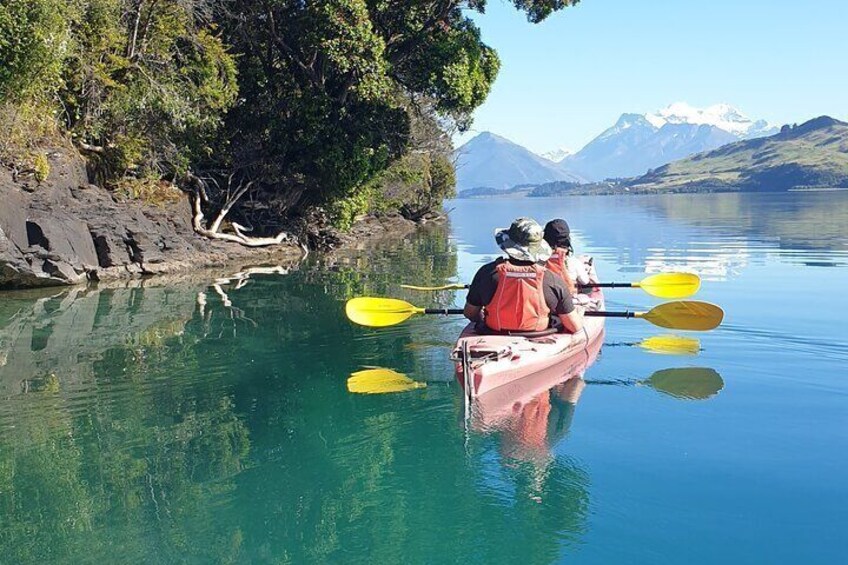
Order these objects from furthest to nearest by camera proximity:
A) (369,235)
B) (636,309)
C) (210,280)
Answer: (369,235) < (210,280) < (636,309)

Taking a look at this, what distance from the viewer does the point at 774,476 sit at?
18.9ft

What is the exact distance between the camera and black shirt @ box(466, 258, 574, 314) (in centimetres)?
813

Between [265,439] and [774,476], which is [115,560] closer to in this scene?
[265,439]

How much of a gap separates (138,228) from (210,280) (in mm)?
2605

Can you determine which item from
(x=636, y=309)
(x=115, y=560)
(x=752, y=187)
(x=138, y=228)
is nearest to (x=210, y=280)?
(x=138, y=228)

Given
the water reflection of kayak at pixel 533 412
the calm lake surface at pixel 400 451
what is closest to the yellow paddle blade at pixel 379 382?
the calm lake surface at pixel 400 451

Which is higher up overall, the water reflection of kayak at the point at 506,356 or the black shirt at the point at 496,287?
the black shirt at the point at 496,287

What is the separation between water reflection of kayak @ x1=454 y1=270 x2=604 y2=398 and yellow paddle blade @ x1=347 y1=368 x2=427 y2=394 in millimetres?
854

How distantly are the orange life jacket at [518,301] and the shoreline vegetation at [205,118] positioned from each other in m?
11.2

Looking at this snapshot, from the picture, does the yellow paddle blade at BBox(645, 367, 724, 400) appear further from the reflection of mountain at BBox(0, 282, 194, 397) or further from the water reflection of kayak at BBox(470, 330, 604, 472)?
the reflection of mountain at BBox(0, 282, 194, 397)

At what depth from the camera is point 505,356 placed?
757 cm

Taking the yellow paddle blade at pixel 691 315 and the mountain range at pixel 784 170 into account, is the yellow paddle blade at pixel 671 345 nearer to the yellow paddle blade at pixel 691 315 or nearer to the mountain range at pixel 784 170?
the yellow paddle blade at pixel 691 315

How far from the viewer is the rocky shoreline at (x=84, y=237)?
15617 millimetres

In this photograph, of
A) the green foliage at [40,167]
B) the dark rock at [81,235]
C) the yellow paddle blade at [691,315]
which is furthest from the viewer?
the green foliage at [40,167]
